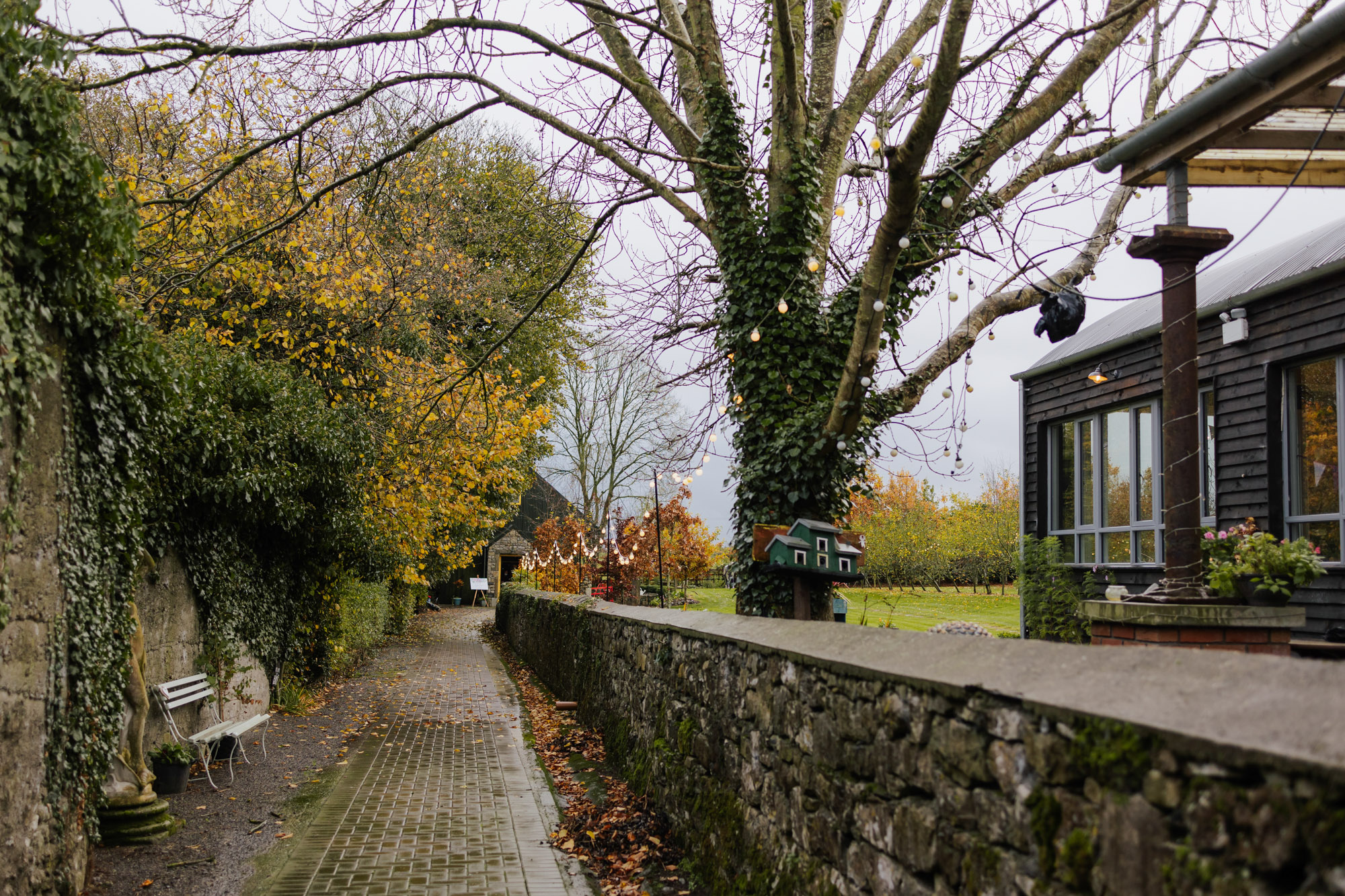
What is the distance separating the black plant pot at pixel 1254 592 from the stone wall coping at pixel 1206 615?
156 centimetres

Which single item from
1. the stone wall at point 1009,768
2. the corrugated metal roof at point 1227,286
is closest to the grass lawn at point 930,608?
the corrugated metal roof at point 1227,286

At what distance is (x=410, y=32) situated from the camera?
7.87 meters

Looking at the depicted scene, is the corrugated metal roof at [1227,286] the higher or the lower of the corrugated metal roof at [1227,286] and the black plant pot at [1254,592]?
the higher

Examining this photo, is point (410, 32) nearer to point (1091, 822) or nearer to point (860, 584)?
point (1091, 822)

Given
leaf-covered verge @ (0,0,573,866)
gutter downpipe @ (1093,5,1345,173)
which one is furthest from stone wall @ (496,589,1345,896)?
leaf-covered verge @ (0,0,573,866)

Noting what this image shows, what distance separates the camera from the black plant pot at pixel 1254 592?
704 centimetres

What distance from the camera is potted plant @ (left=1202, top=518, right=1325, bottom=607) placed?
23.5ft

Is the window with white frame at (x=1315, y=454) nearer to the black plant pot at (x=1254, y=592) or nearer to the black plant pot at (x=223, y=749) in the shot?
the black plant pot at (x=1254, y=592)

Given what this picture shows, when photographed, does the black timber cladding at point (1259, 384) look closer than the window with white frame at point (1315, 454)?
Yes

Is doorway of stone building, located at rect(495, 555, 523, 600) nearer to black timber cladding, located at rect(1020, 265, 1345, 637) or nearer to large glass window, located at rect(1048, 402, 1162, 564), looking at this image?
large glass window, located at rect(1048, 402, 1162, 564)

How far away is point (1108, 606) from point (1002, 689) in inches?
142

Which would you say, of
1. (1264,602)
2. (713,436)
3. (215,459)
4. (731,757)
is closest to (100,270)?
(215,459)

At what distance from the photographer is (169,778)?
721cm

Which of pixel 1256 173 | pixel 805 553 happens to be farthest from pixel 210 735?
pixel 1256 173
